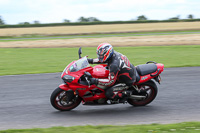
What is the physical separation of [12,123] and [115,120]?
2.19m

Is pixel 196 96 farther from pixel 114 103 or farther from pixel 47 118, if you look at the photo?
pixel 47 118

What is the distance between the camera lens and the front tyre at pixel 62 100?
6645 mm

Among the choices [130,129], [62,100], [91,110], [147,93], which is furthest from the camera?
[147,93]

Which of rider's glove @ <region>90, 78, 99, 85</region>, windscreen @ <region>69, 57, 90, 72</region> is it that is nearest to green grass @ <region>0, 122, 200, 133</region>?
rider's glove @ <region>90, 78, 99, 85</region>

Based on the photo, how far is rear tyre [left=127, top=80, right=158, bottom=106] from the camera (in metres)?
7.05

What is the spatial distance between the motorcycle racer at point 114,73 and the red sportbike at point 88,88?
121mm

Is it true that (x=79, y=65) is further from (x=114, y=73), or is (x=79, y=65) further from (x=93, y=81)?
(x=114, y=73)

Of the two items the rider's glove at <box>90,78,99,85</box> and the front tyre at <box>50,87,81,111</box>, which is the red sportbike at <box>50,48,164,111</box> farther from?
the rider's glove at <box>90,78,99,85</box>

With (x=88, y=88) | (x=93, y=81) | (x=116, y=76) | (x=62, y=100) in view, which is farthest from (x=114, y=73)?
(x=62, y=100)

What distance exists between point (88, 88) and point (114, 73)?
2.35 feet

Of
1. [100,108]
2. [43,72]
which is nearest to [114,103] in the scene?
[100,108]

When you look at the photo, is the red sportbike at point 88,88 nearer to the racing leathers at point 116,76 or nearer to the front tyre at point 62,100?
the front tyre at point 62,100

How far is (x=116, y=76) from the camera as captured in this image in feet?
21.2

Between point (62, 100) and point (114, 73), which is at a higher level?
point (114, 73)
